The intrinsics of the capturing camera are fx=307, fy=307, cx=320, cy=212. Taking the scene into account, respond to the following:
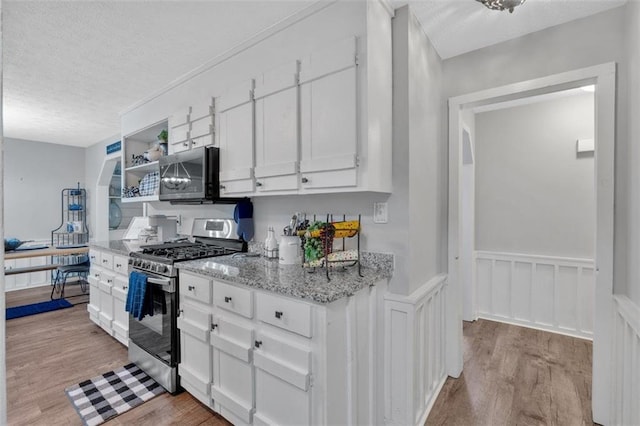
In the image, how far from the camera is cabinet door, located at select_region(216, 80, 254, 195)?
2215mm

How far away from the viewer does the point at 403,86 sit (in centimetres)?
184

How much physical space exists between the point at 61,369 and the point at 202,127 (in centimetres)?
235

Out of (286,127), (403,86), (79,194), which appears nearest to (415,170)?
(403,86)

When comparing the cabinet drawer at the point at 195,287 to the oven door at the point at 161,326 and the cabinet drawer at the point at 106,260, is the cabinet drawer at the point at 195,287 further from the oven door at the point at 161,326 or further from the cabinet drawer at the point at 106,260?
the cabinet drawer at the point at 106,260

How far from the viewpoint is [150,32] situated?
2168 millimetres

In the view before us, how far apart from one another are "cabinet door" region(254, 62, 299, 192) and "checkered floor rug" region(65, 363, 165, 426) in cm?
170

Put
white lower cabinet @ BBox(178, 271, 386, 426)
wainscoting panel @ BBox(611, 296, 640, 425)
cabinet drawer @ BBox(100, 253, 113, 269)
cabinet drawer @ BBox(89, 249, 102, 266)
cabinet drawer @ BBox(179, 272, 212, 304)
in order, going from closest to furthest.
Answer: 1. white lower cabinet @ BBox(178, 271, 386, 426)
2. wainscoting panel @ BBox(611, 296, 640, 425)
3. cabinet drawer @ BBox(179, 272, 212, 304)
4. cabinet drawer @ BBox(100, 253, 113, 269)
5. cabinet drawer @ BBox(89, 249, 102, 266)

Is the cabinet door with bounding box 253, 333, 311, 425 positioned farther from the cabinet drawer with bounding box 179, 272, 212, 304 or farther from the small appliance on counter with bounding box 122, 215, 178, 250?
the small appliance on counter with bounding box 122, 215, 178, 250

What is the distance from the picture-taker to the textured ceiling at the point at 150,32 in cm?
188

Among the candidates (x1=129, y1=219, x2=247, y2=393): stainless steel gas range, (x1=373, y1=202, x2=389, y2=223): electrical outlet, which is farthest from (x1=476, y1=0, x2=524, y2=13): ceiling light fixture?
(x1=129, y1=219, x2=247, y2=393): stainless steel gas range

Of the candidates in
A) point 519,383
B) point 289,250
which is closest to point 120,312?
point 289,250

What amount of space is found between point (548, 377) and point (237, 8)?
3.49 metres

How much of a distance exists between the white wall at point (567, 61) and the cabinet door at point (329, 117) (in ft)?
3.71

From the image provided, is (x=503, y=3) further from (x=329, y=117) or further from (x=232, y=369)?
(x=232, y=369)
